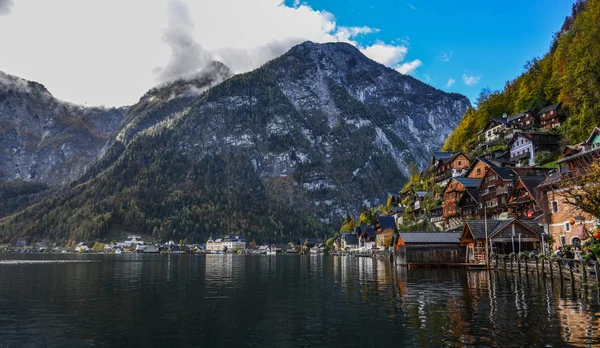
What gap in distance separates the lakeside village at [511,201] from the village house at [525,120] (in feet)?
0.82

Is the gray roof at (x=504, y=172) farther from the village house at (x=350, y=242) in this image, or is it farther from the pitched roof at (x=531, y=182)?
the village house at (x=350, y=242)

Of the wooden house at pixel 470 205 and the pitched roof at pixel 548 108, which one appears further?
the pitched roof at pixel 548 108

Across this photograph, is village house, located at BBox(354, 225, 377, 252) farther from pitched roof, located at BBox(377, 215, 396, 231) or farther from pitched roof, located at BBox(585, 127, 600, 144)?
pitched roof, located at BBox(585, 127, 600, 144)

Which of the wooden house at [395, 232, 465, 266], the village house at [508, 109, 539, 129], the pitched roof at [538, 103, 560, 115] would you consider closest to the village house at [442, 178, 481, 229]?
the wooden house at [395, 232, 465, 266]

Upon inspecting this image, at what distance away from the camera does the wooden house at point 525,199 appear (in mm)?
73562

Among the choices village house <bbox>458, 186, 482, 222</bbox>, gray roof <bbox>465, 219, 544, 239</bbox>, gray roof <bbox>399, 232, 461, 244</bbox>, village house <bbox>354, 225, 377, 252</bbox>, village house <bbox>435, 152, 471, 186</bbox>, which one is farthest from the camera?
village house <bbox>354, 225, 377, 252</bbox>

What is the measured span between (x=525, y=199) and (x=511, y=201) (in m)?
4.32

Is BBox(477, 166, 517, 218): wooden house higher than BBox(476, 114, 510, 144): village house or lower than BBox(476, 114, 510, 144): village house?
lower

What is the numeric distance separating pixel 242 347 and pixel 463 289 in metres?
29.0

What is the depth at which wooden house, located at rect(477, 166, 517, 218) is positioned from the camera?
8450cm

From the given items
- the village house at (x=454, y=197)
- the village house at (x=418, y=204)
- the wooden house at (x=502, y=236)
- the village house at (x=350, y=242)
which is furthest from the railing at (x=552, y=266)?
the village house at (x=350, y=242)

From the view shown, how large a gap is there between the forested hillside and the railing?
137 feet

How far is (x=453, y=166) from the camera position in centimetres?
12056

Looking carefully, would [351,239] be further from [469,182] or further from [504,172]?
[504,172]
